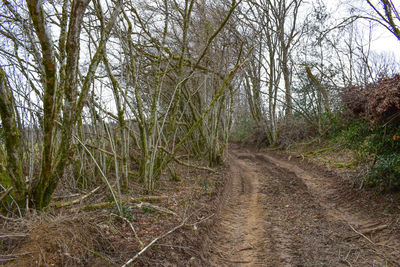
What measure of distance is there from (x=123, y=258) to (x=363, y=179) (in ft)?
16.4

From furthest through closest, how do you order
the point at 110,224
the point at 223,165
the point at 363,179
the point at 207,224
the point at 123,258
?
the point at 223,165
the point at 363,179
the point at 207,224
the point at 110,224
the point at 123,258

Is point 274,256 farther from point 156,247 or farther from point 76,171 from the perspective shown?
point 76,171

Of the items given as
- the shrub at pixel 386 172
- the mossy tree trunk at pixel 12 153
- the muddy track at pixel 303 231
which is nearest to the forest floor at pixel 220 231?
the muddy track at pixel 303 231

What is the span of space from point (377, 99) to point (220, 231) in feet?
11.5

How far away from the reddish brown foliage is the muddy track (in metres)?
1.70

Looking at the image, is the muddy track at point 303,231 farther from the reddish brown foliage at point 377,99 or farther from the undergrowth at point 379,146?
the reddish brown foliage at point 377,99

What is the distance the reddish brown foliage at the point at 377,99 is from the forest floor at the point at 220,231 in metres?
1.43

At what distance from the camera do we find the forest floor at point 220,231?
292 centimetres

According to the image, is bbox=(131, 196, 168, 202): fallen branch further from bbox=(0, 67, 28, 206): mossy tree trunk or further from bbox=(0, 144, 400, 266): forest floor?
bbox=(0, 67, 28, 206): mossy tree trunk

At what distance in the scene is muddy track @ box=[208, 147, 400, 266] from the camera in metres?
3.51

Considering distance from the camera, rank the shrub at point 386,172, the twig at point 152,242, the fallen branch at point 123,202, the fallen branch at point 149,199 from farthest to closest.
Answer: the fallen branch at point 149,199 → the shrub at point 386,172 → the fallen branch at point 123,202 → the twig at point 152,242

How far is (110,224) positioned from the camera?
12.8ft

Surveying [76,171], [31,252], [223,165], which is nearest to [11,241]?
[31,252]

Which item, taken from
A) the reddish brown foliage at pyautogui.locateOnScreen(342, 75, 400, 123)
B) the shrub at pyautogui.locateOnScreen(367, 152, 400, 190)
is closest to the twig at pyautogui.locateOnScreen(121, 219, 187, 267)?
the shrub at pyautogui.locateOnScreen(367, 152, 400, 190)
